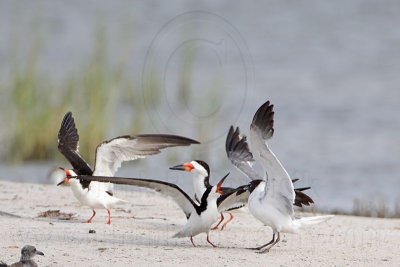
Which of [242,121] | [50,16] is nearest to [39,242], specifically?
[242,121]

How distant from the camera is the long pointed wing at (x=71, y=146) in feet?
35.6

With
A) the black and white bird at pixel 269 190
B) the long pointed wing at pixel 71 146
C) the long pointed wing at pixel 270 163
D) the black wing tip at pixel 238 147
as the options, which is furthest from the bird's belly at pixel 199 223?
the black wing tip at pixel 238 147

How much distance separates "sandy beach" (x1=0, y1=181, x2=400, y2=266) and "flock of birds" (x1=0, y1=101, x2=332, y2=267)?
24 cm

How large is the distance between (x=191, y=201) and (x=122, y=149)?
1592 millimetres

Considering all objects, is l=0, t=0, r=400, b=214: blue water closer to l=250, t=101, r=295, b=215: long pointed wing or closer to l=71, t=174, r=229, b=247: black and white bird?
l=71, t=174, r=229, b=247: black and white bird

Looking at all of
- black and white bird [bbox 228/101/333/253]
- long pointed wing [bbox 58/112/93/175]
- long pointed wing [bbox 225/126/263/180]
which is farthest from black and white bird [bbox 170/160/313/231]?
long pointed wing [bbox 58/112/93/175]

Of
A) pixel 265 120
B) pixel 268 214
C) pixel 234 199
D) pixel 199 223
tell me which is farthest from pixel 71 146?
pixel 265 120

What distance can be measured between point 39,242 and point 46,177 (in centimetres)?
650

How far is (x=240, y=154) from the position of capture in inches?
441

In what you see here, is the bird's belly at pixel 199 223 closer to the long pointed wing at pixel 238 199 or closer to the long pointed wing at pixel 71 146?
the long pointed wing at pixel 238 199

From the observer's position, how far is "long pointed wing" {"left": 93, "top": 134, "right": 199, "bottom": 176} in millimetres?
10477

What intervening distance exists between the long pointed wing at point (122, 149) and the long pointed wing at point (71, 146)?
197 mm

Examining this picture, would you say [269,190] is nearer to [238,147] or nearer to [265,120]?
[265,120]

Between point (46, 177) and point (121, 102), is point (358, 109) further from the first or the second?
point (46, 177)
